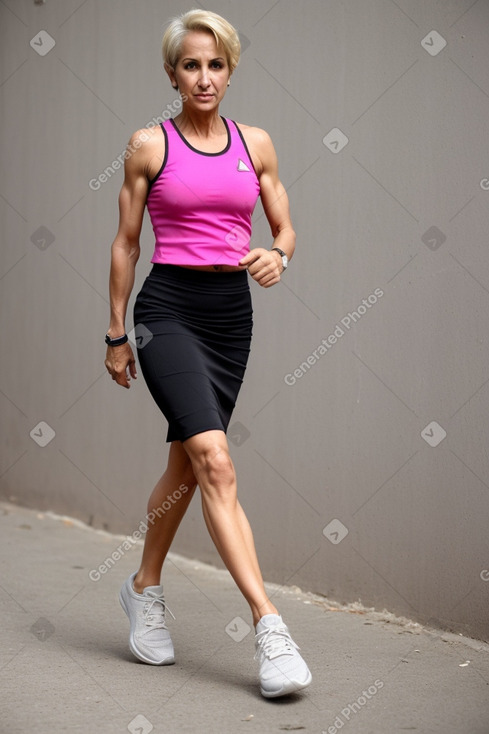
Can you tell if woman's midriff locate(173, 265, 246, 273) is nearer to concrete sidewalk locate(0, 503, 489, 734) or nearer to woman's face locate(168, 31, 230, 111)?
woman's face locate(168, 31, 230, 111)

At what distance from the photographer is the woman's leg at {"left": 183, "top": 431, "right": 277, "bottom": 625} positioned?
3.27 m

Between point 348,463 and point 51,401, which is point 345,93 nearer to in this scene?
point 348,463

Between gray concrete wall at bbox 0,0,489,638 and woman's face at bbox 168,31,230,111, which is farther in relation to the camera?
gray concrete wall at bbox 0,0,489,638

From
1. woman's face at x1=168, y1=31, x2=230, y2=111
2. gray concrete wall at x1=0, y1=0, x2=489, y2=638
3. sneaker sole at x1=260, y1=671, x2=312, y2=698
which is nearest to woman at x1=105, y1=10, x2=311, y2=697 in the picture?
woman's face at x1=168, y1=31, x2=230, y2=111

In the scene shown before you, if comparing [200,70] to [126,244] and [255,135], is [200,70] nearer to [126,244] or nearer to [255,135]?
[255,135]

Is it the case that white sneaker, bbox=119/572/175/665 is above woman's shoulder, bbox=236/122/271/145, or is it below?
Result: below

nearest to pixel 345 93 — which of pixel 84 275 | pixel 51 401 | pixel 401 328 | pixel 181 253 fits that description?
pixel 401 328

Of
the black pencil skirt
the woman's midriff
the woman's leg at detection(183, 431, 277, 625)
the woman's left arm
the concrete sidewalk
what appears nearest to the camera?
the concrete sidewalk

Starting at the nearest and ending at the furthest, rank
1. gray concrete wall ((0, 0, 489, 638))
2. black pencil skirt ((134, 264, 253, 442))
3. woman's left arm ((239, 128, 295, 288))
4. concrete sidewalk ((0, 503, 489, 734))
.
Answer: concrete sidewalk ((0, 503, 489, 734)), black pencil skirt ((134, 264, 253, 442)), woman's left arm ((239, 128, 295, 288)), gray concrete wall ((0, 0, 489, 638))

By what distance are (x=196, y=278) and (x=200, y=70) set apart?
2.13 feet

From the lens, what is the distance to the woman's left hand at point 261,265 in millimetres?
3330

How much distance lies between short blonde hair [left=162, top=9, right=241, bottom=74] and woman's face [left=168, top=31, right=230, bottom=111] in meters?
0.02

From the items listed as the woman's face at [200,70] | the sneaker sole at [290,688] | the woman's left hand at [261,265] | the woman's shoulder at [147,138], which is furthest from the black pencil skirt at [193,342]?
the sneaker sole at [290,688]

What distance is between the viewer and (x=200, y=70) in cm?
348
